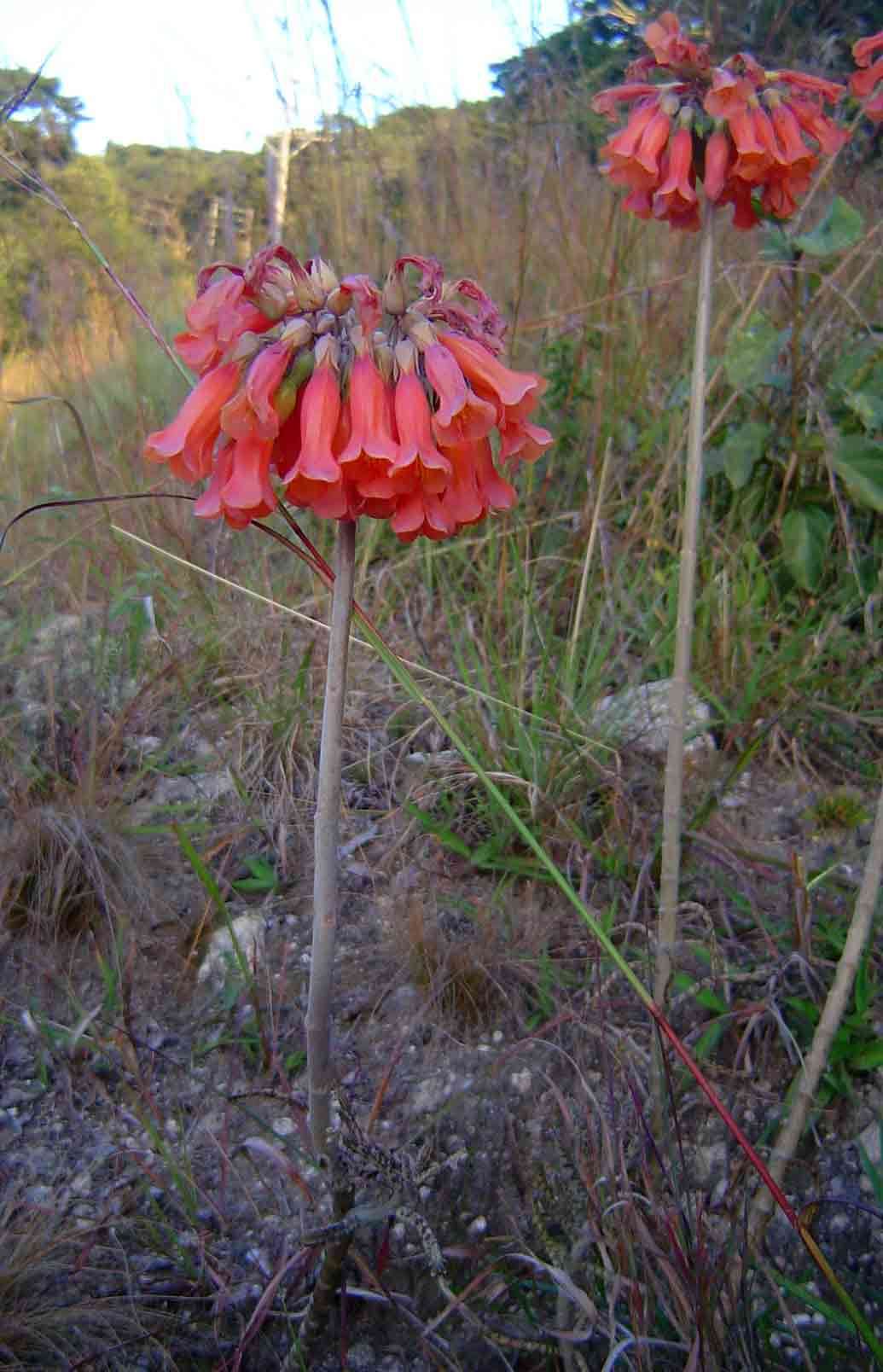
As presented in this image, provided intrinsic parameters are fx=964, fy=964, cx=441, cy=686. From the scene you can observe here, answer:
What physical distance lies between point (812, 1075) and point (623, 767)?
2.90 feet

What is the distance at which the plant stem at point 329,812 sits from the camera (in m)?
1.03

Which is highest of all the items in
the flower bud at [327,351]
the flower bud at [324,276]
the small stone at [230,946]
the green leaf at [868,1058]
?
the flower bud at [324,276]

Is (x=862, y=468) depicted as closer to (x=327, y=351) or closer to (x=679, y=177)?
(x=679, y=177)

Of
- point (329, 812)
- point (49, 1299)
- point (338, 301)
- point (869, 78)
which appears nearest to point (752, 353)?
point (869, 78)

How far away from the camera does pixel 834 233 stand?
2.37 m

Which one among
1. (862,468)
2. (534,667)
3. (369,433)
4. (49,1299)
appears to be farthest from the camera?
(862,468)

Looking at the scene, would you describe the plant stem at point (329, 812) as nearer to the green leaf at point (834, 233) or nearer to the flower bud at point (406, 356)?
the flower bud at point (406, 356)

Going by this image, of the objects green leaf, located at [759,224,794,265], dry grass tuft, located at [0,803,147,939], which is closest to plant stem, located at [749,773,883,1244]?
dry grass tuft, located at [0,803,147,939]

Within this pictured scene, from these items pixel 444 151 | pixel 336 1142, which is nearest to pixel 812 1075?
pixel 336 1142

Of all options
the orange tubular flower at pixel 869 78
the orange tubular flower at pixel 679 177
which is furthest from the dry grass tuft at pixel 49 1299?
the orange tubular flower at pixel 869 78

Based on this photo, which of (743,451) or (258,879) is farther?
(743,451)

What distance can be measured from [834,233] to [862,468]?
0.58 m

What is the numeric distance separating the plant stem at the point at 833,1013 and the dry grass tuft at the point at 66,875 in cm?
115

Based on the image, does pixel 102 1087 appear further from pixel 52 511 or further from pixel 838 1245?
pixel 52 511
